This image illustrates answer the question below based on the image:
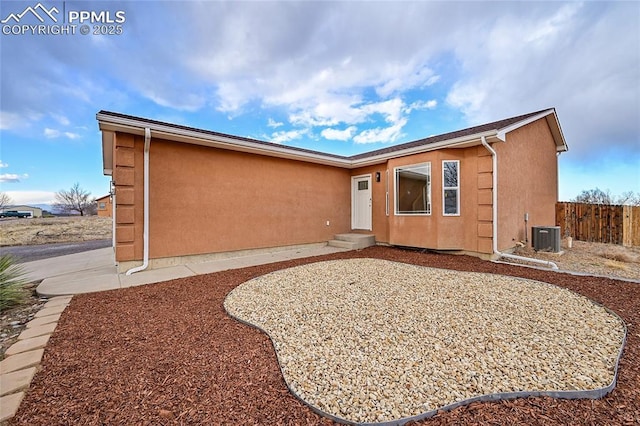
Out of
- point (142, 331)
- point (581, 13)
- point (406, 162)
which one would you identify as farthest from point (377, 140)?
point (142, 331)

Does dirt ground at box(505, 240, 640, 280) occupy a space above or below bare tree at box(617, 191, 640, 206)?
below

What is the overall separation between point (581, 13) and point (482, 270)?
8.28 metres

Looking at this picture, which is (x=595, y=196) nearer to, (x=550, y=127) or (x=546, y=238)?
(x=550, y=127)

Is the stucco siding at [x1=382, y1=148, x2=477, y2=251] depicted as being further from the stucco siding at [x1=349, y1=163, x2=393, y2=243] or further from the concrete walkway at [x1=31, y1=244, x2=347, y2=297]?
the concrete walkway at [x1=31, y1=244, x2=347, y2=297]

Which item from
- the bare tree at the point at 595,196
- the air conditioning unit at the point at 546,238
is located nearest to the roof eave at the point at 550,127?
the air conditioning unit at the point at 546,238

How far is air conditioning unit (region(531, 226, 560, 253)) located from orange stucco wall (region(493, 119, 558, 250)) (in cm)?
34

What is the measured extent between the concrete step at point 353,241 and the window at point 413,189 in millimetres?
1474

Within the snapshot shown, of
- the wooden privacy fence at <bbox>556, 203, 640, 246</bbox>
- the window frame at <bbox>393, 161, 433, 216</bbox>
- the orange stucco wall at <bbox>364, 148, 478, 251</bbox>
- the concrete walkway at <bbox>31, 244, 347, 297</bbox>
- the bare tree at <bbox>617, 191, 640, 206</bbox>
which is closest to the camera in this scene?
the concrete walkway at <bbox>31, 244, 347, 297</bbox>

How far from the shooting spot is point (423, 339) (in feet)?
8.69

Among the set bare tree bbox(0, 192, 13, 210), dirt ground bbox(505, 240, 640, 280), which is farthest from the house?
bare tree bbox(0, 192, 13, 210)

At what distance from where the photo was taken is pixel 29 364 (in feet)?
7.50

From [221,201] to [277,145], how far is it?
2.36m

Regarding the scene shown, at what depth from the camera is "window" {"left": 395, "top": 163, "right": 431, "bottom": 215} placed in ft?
24.5

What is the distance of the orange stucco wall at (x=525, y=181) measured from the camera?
→ 707cm
